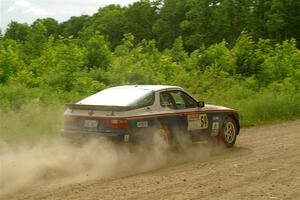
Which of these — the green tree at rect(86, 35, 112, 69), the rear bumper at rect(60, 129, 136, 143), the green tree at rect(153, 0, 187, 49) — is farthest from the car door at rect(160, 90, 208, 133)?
the green tree at rect(153, 0, 187, 49)

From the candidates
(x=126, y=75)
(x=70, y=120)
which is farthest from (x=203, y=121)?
(x=126, y=75)

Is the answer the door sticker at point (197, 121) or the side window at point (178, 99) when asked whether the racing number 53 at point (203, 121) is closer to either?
the door sticker at point (197, 121)

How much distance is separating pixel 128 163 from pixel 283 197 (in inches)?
128

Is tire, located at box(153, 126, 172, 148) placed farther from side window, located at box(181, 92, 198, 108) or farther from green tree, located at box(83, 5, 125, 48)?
green tree, located at box(83, 5, 125, 48)

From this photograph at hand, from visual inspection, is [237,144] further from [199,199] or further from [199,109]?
[199,199]

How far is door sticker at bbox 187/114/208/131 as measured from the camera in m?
10.6

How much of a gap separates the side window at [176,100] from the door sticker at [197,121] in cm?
24

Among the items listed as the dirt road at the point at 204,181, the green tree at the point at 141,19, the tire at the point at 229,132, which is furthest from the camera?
the green tree at the point at 141,19

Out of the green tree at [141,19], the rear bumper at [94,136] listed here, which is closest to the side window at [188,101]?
the rear bumper at [94,136]

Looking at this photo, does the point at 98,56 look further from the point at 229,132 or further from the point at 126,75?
the point at 229,132

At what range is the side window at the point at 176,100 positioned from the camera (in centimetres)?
1031

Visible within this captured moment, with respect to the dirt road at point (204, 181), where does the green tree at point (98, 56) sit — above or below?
above

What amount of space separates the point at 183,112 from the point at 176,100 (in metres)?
0.31

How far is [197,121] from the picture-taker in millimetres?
10812
